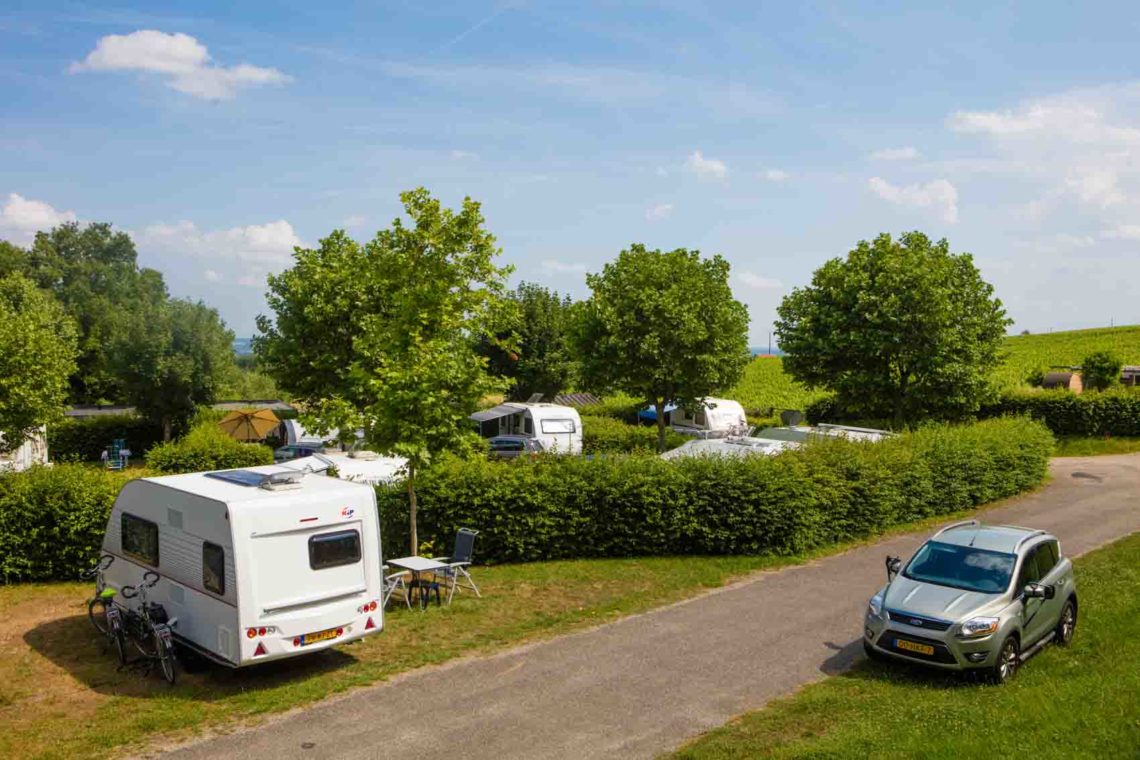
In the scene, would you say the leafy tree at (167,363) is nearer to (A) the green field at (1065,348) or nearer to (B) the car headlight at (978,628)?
(B) the car headlight at (978,628)

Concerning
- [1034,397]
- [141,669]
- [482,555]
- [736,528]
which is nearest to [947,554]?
[736,528]

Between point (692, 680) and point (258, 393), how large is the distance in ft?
228

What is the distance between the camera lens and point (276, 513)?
34.5ft

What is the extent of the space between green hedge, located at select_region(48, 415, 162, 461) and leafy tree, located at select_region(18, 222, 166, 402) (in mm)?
16568

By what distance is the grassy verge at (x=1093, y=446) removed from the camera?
33.2m

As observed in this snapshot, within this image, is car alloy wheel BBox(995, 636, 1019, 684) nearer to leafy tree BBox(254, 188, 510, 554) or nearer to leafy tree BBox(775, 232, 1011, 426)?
leafy tree BBox(254, 188, 510, 554)

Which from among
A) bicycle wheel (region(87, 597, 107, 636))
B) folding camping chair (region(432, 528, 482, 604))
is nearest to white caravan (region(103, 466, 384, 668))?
Result: bicycle wheel (region(87, 597, 107, 636))

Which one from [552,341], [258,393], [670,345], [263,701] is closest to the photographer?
[263,701]

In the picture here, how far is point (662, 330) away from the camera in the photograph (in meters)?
27.3

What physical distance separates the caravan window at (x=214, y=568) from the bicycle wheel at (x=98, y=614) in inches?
88.6

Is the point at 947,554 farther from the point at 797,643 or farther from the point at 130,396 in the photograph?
the point at 130,396

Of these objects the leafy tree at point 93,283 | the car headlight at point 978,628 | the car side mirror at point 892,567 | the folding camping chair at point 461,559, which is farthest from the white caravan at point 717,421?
the leafy tree at point 93,283

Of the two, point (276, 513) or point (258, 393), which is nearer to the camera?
point (276, 513)

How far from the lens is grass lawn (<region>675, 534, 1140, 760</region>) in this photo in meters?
7.79
